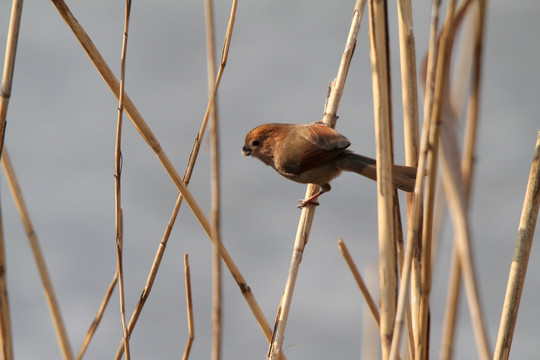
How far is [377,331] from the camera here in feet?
6.56

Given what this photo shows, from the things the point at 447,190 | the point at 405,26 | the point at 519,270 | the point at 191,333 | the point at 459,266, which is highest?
the point at 405,26

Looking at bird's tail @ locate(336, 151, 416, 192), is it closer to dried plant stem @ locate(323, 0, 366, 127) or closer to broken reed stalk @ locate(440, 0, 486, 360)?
dried plant stem @ locate(323, 0, 366, 127)

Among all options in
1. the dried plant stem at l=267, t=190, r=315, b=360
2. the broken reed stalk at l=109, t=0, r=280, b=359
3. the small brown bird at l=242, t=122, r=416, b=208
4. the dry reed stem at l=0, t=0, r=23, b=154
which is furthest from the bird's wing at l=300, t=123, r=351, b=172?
the dry reed stem at l=0, t=0, r=23, b=154

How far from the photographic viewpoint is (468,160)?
4.36ft

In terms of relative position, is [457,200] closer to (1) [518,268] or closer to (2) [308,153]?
(1) [518,268]

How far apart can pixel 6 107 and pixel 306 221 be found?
1.38 meters

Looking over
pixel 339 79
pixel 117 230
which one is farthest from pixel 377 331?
pixel 339 79

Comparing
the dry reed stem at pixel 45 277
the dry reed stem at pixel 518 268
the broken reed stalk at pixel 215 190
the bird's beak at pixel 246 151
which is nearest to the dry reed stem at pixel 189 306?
the dry reed stem at pixel 45 277

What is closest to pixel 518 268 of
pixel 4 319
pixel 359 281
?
pixel 359 281

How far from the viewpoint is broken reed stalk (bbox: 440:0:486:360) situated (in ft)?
3.92

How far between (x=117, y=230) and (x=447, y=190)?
1293 mm

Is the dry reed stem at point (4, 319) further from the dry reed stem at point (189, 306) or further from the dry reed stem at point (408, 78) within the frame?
the dry reed stem at point (408, 78)

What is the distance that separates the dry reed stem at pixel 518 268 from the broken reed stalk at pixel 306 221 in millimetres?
752

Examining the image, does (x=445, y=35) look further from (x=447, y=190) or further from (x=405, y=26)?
(x=405, y=26)
